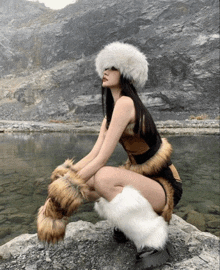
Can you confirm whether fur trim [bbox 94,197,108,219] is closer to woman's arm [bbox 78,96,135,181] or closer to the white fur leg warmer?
the white fur leg warmer

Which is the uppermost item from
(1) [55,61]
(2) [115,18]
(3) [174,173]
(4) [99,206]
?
(2) [115,18]

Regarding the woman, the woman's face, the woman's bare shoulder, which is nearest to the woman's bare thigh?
the woman

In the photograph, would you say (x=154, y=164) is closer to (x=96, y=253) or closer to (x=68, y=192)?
(x=68, y=192)

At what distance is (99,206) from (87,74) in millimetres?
27596

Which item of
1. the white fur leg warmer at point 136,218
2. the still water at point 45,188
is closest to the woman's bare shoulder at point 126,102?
the white fur leg warmer at point 136,218

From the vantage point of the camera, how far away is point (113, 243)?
210cm

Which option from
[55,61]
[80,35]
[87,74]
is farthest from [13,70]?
[87,74]

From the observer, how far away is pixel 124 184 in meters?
1.70

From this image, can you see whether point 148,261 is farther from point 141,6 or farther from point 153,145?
point 141,6

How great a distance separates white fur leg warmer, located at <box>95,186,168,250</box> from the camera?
64.6 inches

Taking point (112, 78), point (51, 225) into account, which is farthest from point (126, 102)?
point (51, 225)

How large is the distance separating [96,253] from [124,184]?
72 cm

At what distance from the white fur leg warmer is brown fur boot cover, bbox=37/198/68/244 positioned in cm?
35

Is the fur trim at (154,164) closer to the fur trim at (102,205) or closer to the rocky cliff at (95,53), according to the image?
the fur trim at (102,205)
